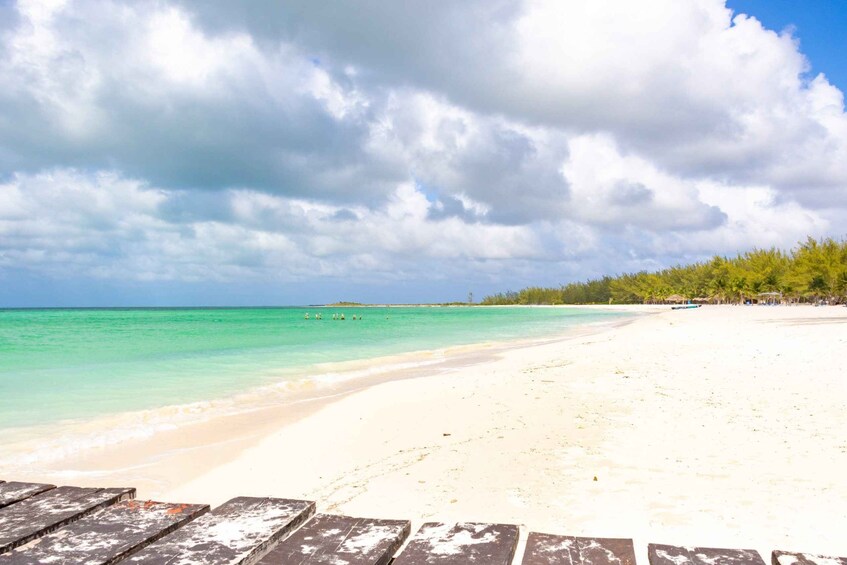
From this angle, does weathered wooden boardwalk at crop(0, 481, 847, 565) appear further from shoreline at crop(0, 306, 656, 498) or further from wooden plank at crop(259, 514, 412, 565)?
shoreline at crop(0, 306, 656, 498)

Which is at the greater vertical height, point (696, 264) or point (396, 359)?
point (696, 264)

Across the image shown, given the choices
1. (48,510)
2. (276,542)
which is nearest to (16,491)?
(48,510)

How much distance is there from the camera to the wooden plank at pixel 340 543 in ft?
5.25

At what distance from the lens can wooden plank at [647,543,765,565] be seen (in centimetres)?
157

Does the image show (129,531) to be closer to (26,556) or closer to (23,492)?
(26,556)

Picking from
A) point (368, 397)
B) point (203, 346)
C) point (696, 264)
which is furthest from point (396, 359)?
point (696, 264)

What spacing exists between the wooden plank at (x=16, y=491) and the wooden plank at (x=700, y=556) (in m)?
2.39

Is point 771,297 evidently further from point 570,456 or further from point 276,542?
point 276,542

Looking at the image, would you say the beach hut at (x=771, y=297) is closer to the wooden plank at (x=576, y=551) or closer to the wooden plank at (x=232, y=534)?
the wooden plank at (x=576, y=551)

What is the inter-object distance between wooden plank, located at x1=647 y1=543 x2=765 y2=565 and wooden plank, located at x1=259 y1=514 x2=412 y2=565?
2.54ft

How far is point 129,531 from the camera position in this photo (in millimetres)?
1811

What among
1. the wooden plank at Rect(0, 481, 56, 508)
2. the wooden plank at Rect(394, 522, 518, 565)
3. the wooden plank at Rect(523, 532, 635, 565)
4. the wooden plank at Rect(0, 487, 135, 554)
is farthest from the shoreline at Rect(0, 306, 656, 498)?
the wooden plank at Rect(523, 532, 635, 565)

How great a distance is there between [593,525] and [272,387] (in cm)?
1094

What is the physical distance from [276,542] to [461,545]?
0.60 metres
